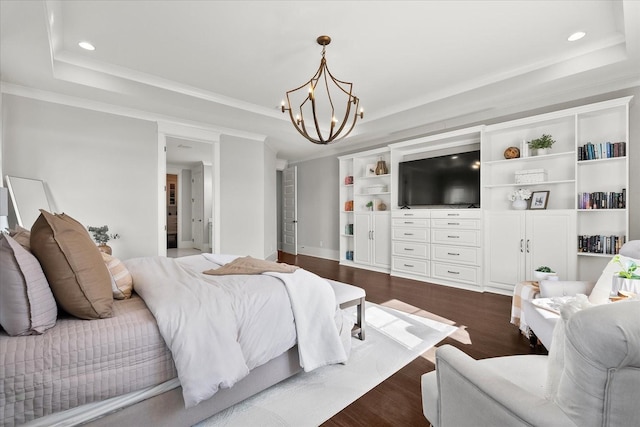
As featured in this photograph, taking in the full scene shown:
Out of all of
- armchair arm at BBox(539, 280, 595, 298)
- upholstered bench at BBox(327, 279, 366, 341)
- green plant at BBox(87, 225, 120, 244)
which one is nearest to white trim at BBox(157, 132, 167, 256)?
green plant at BBox(87, 225, 120, 244)

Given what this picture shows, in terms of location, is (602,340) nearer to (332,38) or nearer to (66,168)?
(332,38)

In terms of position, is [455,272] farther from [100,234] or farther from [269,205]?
[100,234]

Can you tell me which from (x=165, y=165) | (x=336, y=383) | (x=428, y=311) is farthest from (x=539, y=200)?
(x=165, y=165)

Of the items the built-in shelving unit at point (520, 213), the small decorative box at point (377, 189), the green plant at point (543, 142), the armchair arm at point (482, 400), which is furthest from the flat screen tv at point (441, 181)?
the armchair arm at point (482, 400)

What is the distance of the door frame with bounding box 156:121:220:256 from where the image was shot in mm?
4473

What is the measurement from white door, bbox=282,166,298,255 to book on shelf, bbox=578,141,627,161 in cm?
548

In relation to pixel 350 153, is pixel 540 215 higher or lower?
lower

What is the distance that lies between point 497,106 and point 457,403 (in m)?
4.16

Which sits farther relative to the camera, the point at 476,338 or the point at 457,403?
the point at 476,338

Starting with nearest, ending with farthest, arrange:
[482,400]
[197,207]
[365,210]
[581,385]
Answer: [581,385], [482,400], [365,210], [197,207]

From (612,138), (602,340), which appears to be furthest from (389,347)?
(612,138)

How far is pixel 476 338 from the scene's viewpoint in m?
2.68

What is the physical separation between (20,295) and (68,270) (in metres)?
0.19

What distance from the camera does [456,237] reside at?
4449mm
